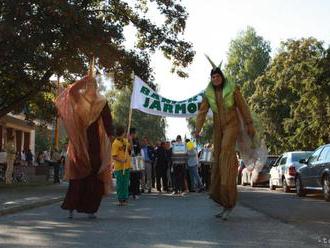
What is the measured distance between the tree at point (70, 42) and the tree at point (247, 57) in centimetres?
5316

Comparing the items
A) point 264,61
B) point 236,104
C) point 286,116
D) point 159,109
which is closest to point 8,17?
point 159,109

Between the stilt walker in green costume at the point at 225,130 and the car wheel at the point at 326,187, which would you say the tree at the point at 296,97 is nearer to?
the car wheel at the point at 326,187

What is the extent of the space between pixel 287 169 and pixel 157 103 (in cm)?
551

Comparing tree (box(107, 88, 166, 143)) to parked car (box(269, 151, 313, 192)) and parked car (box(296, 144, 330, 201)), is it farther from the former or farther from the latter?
parked car (box(296, 144, 330, 201))

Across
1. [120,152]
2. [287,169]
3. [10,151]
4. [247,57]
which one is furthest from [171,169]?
[247,57]

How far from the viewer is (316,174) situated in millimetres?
17938

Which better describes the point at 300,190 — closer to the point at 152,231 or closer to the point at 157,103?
the point at 157,103

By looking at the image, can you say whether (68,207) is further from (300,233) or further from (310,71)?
(310,71)

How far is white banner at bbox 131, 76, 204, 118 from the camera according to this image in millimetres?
18641

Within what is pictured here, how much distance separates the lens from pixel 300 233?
27.3ft

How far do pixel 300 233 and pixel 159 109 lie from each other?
11.8 m

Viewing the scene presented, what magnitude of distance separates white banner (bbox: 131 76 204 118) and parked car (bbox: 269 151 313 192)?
4.09 metres

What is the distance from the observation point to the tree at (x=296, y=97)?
37031 millimetres

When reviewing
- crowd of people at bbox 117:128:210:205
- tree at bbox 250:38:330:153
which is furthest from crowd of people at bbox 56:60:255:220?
tree at bbox 250:38:330:153
